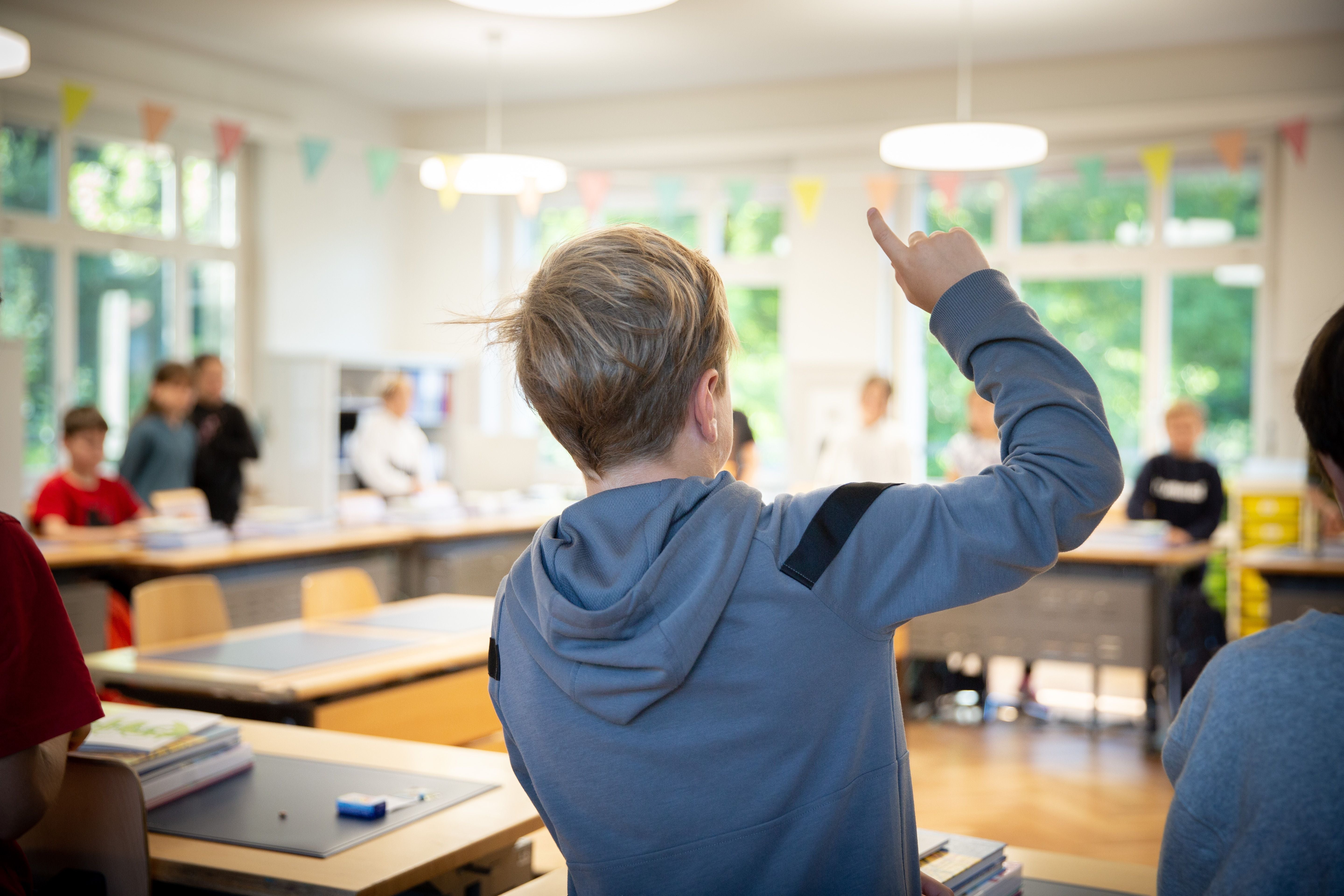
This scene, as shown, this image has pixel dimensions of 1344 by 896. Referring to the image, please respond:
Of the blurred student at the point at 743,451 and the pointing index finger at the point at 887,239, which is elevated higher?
the pointing index finger at the point at 887,239

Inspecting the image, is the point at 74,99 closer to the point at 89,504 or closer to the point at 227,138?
the point at 227,138

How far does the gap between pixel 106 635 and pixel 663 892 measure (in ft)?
13.8

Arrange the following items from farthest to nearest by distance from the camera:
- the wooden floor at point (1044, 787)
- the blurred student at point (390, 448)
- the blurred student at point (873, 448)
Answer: the blurred student at point (390, 448), the blurred student at point (873, 448), the wooden floor at point (1044, 787)

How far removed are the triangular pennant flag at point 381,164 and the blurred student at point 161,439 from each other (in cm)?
165

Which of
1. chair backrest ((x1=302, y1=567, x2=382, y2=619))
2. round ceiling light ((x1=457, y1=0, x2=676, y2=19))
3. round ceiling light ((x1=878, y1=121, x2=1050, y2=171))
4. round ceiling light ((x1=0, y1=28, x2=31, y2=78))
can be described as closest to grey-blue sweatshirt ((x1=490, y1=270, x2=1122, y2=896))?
round ceiling light ((x1=457, y1=0, x2=676, y2=19))

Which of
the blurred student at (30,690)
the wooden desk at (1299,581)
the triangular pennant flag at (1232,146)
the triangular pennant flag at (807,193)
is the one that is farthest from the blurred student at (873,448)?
the blurred student at (30,690)

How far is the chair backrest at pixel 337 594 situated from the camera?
3578 mm

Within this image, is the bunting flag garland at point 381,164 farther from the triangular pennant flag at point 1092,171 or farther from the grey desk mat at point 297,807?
the grey desk mat at point 297,807

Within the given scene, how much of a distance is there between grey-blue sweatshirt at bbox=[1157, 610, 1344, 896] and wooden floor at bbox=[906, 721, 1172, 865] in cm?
284

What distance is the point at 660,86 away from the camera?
8344mm

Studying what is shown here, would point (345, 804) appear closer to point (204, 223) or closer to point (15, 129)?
point (15, 129)

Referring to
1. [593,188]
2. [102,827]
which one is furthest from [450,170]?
[102,827]

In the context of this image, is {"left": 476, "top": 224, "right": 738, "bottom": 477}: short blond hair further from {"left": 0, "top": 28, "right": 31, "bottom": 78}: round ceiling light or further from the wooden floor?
{"left": 0, "top": 28, "right": 31, "bottom": 78}: round ceiling light

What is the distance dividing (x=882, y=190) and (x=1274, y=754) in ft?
20.8
